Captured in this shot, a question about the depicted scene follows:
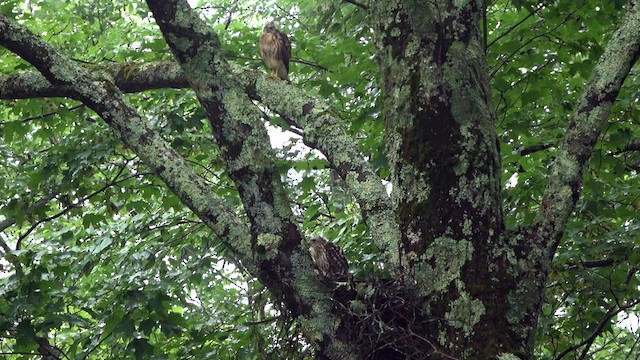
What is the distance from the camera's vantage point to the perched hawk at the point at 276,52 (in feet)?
17.3

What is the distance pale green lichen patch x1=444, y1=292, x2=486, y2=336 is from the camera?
2.77 metres

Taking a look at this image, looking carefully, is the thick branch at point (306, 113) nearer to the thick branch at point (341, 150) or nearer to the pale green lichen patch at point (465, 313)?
the thick branch at point (341, 150)

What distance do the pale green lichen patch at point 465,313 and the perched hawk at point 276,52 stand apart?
2696 millimetres

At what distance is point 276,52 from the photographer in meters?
5.43

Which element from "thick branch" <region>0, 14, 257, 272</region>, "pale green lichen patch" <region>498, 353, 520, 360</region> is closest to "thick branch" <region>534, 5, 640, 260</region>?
"pale green lichen patch" <region>498, 353, 520, 360</region>

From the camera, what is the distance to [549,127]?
6.50m

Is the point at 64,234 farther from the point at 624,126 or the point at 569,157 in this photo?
the point at 569,157

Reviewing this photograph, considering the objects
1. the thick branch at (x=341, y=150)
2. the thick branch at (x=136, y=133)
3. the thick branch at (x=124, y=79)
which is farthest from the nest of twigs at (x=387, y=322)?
the thick branch at (x=124, y=79)

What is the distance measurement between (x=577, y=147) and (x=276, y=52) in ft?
9.35

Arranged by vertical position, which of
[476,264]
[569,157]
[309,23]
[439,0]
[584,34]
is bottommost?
[476,264]

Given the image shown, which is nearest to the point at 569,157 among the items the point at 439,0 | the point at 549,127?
the point at 439,0

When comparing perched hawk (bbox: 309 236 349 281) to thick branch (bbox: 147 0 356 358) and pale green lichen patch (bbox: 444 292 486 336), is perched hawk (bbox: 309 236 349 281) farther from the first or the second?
pale green lichen patch (bbox: 444 292 486 336)

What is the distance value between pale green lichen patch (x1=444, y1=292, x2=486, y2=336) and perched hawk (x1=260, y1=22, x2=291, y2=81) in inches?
106

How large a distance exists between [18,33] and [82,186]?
2.99m
